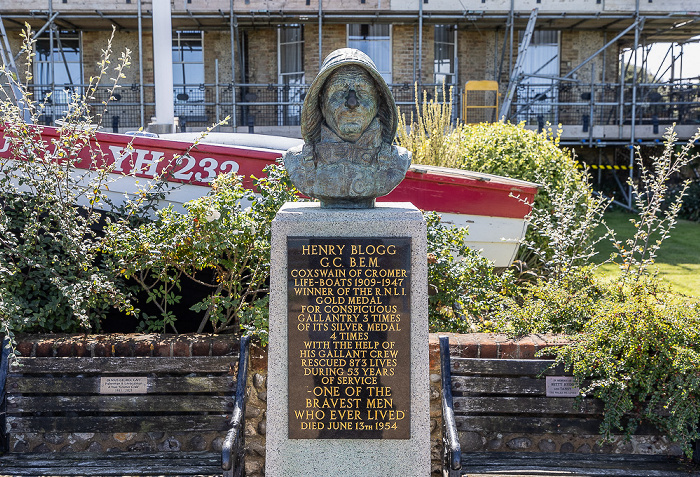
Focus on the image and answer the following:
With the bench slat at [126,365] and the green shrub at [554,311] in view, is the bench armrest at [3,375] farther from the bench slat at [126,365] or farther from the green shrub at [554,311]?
the green shrub at [554,311]

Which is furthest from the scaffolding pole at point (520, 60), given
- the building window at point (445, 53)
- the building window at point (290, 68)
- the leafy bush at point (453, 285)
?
the leafy bush at point (453, 285)

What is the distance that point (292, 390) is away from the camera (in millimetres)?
3711

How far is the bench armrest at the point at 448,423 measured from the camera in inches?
141

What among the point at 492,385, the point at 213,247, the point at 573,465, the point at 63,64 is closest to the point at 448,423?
the point at 492,385

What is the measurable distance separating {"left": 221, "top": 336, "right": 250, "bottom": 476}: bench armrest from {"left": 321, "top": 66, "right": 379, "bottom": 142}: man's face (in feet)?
4.78

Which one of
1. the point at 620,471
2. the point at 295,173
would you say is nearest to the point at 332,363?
the point at 295,173

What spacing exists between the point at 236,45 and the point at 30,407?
572 inches

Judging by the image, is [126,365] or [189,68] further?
[189,68]

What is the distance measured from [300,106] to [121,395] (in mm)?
13847

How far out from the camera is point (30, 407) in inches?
167

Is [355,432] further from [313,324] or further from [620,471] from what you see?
[620,471]

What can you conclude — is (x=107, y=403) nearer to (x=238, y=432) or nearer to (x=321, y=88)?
(x=238, y=432)

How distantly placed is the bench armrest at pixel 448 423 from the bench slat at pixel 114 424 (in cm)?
132

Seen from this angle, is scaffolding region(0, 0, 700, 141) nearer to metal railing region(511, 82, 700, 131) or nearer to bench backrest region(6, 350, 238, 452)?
metal railing region(511, 82, 700, 131)
